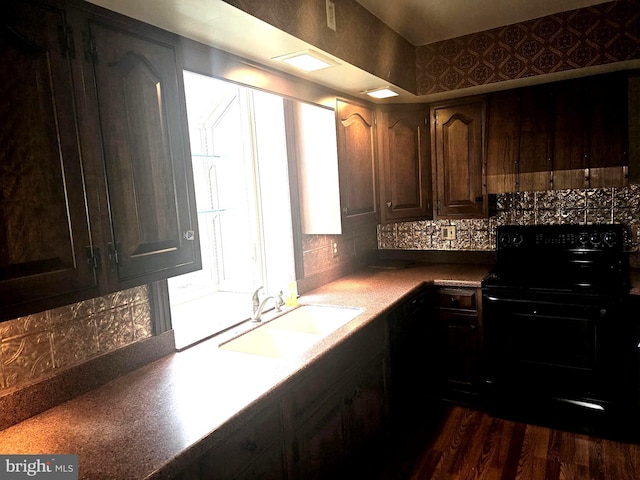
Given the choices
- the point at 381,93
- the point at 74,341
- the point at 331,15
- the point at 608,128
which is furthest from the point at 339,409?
the point at 608,128

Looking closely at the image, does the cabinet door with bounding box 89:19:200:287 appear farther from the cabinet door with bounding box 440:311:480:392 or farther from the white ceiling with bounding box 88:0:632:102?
the cabinet door with bounding box 440:311:480:392

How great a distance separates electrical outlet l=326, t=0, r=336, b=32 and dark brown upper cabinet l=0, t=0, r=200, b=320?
2.64ft

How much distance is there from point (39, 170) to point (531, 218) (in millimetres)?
2999

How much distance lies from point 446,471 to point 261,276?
1.46 meters

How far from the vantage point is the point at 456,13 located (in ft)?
8.26

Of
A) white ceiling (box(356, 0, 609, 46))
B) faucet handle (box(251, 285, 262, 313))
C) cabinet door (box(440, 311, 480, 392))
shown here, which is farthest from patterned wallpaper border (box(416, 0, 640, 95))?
Result: faucet handle (box(251, 285, 262, 313))

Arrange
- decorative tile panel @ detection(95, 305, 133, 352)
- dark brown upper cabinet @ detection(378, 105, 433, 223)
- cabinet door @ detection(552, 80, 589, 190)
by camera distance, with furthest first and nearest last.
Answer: dark brown upper cabinet @ detection(378, 105, 433, 223)
cabinet door @ detection(552, 80, 589, 190)
decorative tile panel @ detection(95, 305, 133, 352)

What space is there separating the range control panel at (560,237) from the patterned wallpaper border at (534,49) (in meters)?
1.04

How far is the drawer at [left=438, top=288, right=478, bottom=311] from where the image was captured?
2.81m

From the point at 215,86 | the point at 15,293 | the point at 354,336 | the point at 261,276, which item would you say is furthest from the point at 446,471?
the point at 215,86

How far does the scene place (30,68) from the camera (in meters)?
1.07

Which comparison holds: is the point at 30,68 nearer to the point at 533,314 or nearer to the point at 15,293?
the point at 15,293

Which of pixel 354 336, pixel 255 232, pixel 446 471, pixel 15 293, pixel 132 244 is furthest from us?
pixel 255 232

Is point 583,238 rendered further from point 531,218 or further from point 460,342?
point 460,342
